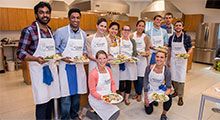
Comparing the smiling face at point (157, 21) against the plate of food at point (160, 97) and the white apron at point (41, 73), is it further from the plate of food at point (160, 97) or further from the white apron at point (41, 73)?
the white apron at point (41, 73)

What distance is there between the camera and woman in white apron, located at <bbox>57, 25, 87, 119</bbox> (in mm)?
2104

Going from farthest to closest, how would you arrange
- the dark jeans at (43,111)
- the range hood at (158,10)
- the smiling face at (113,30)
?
1. the range hood at (158,10)
2. the smiling face at (113,30)
3. the dark jeans at (43,111)

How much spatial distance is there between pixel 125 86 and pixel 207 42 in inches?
195

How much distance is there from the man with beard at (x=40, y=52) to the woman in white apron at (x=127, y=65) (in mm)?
1169

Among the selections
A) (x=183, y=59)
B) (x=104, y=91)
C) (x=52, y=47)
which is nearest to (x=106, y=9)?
(x=52, y=47)

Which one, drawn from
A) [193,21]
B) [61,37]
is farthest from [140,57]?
[193,21]

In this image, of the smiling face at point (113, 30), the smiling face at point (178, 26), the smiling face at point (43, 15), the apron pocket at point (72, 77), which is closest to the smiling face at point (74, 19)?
the smiling face at point (43, 15)

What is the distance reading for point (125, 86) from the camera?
9.91 feet

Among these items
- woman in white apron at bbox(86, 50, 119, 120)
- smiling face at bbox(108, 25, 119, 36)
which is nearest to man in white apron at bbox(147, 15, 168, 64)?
smiling face at bbox(108, 25, 119, 36)

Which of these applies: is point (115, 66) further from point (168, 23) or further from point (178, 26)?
point (168, 23)

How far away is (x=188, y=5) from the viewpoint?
7379 mm

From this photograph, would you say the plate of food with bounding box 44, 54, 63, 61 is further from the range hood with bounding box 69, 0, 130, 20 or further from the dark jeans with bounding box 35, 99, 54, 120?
the range hood with bounding box 69, 0, 130, 20

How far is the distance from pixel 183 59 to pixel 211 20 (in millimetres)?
5080

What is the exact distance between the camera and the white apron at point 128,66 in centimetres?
278
